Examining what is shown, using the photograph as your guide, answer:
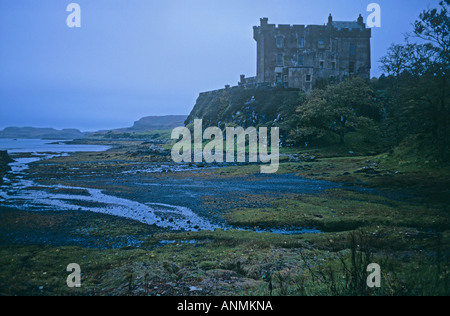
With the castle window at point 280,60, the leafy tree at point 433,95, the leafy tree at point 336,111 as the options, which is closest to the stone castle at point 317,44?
the castle window at point 280,60

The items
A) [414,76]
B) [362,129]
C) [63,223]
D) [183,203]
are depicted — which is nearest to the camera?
[63,223]

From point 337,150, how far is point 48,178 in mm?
49163

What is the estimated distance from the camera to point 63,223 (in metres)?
20.7

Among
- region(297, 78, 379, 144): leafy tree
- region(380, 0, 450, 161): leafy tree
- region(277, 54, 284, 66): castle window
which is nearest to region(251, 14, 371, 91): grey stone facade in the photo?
region(277, 54, 284, 66): castle window

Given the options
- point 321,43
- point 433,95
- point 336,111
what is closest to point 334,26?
point 321,43

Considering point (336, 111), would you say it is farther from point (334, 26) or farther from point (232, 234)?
point (232, 234)

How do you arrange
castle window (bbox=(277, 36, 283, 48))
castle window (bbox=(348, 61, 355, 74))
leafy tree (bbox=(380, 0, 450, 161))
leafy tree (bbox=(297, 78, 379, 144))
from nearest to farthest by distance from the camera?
leafy tree (bbox=(380, 0, 450, 161)) < leafy tree (bbox=(297, 78, 379, 144)) < castle window (bbox=(348, 61, 355, 74)) < castle window (bbox=(277, 36, 283, 48))

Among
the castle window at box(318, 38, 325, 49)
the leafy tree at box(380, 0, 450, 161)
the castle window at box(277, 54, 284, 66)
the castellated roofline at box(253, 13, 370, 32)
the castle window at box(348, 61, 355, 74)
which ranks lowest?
the leafy tree at box(380, 0, 450, 161)

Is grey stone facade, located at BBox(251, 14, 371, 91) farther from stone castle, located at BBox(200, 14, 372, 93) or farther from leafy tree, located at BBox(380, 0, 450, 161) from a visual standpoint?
leafy tree, located at BBox(380, 0, 450, 161)

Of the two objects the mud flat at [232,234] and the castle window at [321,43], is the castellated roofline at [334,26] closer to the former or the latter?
the castle window at [321,43]
